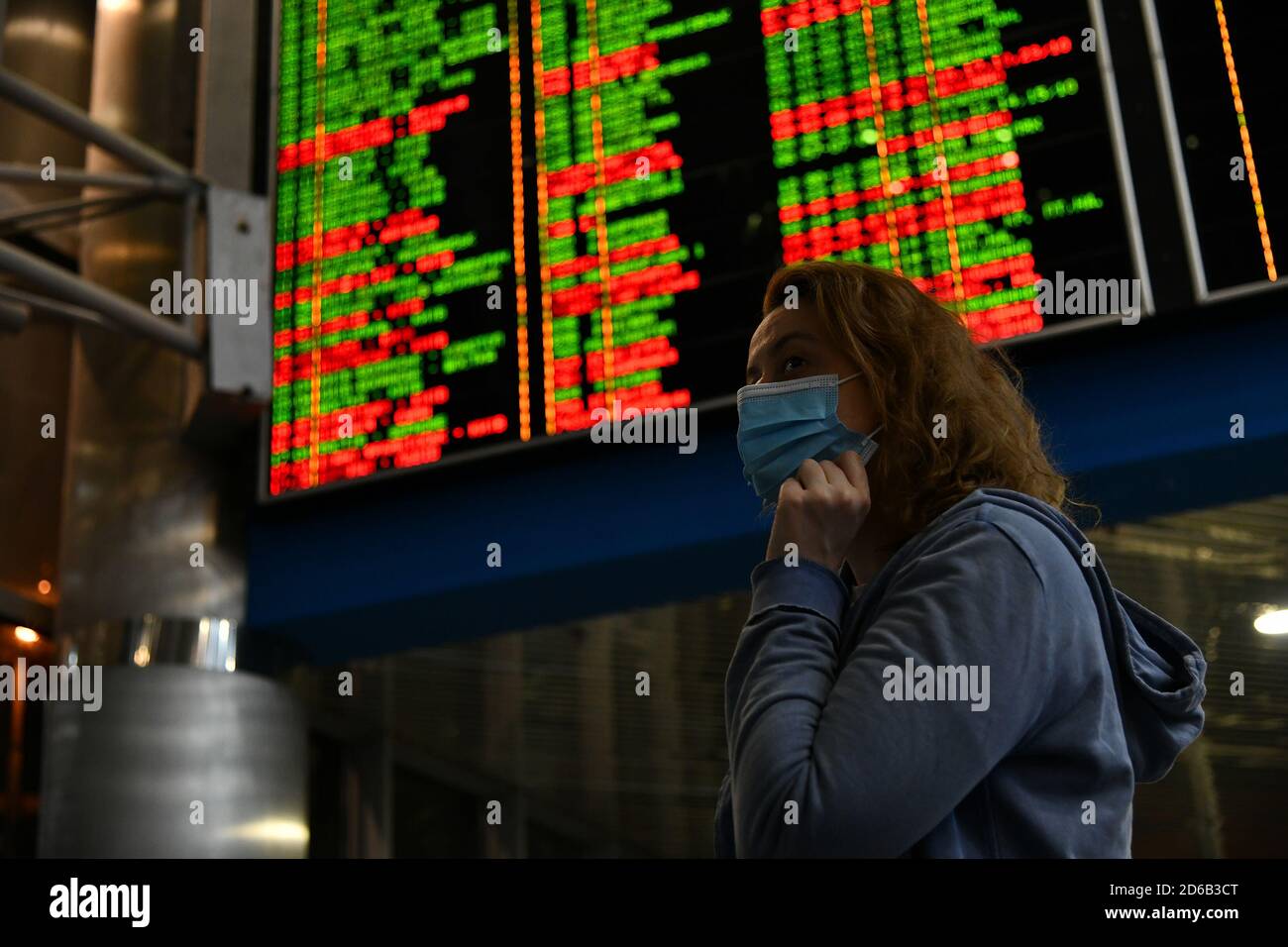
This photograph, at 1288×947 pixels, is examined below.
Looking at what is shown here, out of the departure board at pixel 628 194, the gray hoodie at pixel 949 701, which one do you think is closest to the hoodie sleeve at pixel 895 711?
the gray hoodie at pixel 949 701

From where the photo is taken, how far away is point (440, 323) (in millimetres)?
3936

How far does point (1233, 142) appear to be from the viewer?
330cm

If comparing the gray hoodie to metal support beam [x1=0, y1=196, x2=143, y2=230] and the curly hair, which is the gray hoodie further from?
metal support beam [x1=0, y1=196, x2=143, y2=230]

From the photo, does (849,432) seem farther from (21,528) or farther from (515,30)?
(21,528)

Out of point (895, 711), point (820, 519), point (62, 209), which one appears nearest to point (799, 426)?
point (820, 519)

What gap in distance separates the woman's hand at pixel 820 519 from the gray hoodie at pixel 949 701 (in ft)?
0.10

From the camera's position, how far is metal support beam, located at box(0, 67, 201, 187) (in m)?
3.77

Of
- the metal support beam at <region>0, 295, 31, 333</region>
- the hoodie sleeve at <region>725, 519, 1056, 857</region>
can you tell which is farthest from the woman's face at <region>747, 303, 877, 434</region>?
the metal support beam at <region>0, 295, 31, 333</region>

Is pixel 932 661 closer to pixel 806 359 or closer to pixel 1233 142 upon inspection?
pixel 806 359

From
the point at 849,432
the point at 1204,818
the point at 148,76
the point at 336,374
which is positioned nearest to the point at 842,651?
the point at 849,432

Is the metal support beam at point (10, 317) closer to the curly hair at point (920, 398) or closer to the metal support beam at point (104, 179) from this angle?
the metal support beam at point (104, 179)

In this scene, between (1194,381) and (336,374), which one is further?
(336,374)

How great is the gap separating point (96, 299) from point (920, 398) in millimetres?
2844

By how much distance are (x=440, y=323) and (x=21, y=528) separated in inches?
84.8
